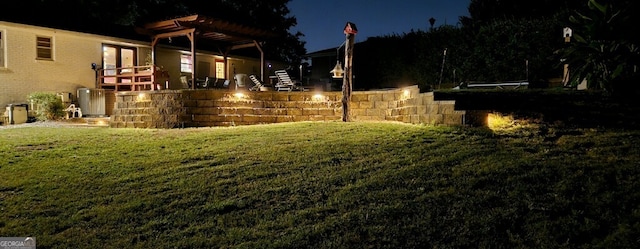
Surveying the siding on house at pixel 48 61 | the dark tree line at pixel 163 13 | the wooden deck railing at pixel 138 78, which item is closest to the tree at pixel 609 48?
the wooden deck railing at pixel 138 78

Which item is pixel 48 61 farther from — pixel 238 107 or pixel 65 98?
pixel 238 107

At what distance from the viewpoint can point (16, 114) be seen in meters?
13.8

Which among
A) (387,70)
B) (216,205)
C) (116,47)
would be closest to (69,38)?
(116,47)

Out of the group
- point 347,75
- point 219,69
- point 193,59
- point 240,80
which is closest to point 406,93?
point 347,75

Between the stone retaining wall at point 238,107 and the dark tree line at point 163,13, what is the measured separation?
637cm

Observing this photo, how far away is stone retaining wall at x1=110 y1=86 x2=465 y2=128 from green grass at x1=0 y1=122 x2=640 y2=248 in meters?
3.37

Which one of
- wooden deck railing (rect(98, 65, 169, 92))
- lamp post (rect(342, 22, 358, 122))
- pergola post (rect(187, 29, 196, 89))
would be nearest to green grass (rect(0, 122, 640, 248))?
lamp post (rect(342, 22, 358, 122))

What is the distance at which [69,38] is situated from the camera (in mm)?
16062

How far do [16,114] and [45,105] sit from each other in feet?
2.62

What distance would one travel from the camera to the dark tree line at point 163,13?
18.0 metres

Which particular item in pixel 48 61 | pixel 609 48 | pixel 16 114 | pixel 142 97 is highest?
pixel 48 61

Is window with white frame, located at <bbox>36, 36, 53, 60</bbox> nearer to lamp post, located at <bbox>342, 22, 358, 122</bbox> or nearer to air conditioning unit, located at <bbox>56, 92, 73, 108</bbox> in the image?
air conditioning unit, located at <bbox>56, 92, 73, 108</bbox>

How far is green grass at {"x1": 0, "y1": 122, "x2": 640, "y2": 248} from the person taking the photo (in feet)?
12.7

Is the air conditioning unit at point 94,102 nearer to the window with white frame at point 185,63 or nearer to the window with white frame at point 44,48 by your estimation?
the window with white frame at point 44,48
